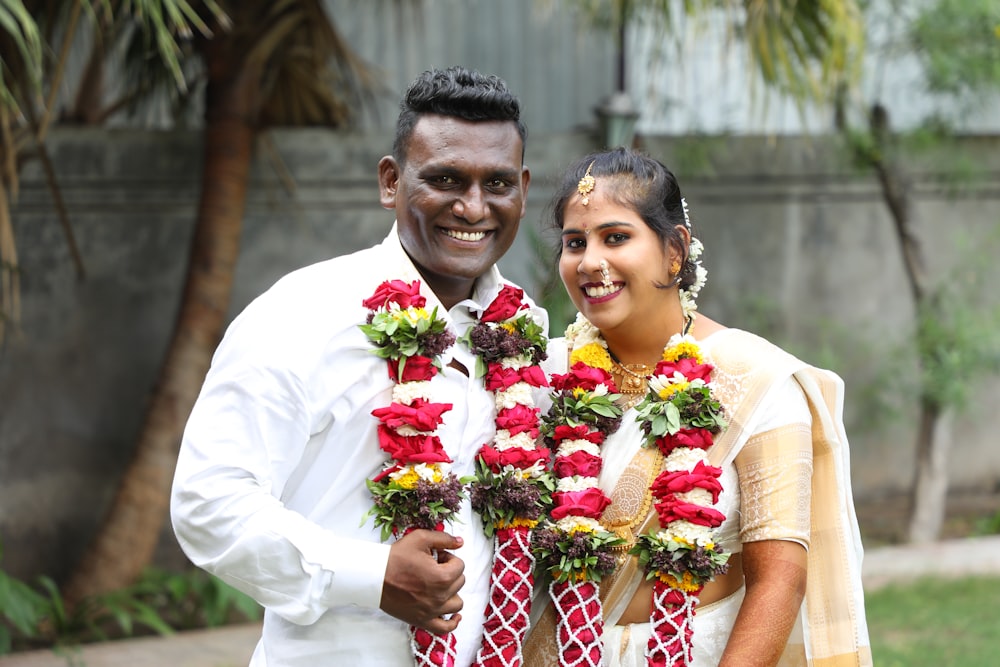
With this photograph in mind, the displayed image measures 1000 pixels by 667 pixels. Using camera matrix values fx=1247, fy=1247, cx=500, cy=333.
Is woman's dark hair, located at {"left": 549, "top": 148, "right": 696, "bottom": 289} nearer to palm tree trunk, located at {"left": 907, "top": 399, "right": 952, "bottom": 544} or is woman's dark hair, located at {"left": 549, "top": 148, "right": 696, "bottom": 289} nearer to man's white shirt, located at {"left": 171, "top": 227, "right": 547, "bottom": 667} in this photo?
man's white shirt, located at {"left": 171, "top": 227, "right": 547, "bottom": 667}

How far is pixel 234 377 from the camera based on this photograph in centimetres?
238

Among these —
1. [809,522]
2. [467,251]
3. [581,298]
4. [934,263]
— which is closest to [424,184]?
[467,251]

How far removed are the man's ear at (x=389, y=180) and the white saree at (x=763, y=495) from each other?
0.72 metres

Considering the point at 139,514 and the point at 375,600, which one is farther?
the point at 139,514

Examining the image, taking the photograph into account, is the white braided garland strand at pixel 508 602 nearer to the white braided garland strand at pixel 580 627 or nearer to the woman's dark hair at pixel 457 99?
the white braided garland strand at pixel 580 627

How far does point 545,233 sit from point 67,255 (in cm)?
383

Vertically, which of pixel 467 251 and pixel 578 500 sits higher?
pixel 467 251

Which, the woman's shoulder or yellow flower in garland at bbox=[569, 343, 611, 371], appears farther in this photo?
yellow flower in garland at bbox=[569, 343, 611, 371]

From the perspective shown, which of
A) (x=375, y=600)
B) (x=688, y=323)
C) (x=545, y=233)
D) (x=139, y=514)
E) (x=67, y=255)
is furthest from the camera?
(x=67, y=255)

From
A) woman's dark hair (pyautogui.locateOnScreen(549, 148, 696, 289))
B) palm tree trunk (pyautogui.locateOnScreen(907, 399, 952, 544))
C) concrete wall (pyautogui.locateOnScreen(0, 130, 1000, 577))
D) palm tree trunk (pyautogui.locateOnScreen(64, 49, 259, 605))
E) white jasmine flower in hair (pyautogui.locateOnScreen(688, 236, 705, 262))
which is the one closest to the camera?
woman's dark hair (pyautogui.locateOnScreen(549, 148, 696, 289))

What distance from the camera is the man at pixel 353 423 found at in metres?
2.33

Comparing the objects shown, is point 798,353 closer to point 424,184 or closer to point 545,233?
point 545,233

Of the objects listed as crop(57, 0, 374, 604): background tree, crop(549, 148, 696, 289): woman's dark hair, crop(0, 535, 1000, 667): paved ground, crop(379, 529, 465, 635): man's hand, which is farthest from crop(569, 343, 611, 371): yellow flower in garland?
crop(57, 0, 374, 604): background tree

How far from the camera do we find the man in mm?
2332
